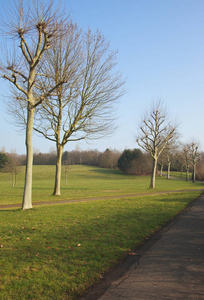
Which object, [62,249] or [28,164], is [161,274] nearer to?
[62,249]

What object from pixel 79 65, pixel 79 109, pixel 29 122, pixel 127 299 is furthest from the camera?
pixel 79 109

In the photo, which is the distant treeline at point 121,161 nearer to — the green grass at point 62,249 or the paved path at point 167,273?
the green grass at point 62,249

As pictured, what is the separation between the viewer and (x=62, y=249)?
6027 millimetres

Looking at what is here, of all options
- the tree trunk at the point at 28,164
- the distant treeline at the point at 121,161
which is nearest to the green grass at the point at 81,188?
the distant treeline at the point at 121,161

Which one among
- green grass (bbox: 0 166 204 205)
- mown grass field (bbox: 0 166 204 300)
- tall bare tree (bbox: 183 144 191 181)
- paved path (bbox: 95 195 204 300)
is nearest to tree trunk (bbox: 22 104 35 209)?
mown grass field (bbox: 0 166 204 300)

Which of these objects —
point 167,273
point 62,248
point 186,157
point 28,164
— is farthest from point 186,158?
point 167,273

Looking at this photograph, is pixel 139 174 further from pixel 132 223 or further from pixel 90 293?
pixel 90 293

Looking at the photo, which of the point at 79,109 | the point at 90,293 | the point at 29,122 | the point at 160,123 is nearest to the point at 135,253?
the point at 90,293

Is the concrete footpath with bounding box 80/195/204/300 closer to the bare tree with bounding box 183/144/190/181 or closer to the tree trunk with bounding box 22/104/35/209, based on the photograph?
the tree trunk with bounding box 22/104/35/209

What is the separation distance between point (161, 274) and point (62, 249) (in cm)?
244

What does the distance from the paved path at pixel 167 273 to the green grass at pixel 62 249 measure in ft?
1.78

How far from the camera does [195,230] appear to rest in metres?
8.34

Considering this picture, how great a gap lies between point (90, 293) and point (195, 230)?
5407 millimetres

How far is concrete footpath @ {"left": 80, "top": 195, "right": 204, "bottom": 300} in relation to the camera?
3955mm
